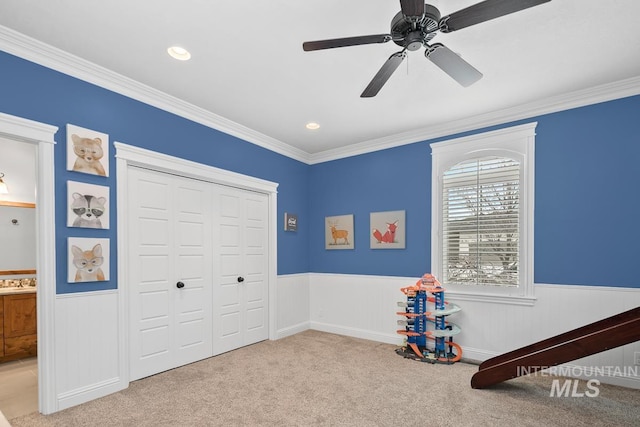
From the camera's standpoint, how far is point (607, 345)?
239 centimetres

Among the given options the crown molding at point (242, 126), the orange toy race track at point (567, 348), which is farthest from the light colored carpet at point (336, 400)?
the crown molding at point (242, 126)

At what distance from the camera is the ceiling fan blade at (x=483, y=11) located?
162cm

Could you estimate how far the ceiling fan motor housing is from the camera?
1865 mm

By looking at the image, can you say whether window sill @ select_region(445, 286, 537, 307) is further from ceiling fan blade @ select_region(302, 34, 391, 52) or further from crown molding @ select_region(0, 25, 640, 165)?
ceiling fan blade @ select_region(302, 34, 391, 52)

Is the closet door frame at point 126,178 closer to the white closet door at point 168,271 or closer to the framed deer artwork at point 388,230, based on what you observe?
the white closet door at point 168,271

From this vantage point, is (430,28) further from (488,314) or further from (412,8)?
(488,314)

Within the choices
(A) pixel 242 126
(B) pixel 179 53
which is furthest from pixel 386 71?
(A) pixel 242 126

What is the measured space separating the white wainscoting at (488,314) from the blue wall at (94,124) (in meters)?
2.38

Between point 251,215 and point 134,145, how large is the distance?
1736 mm

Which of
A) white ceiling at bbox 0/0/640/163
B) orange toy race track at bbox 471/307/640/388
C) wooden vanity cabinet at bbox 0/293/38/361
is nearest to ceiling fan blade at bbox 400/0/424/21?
white ceiling at bbox 0/0/640/163

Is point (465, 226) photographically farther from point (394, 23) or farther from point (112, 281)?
point (112, 281)

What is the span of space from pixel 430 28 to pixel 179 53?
6.44 feet

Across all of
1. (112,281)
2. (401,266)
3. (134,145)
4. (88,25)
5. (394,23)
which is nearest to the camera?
(394,23)

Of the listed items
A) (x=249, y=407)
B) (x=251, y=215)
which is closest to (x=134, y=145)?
(x=251, y=215)
